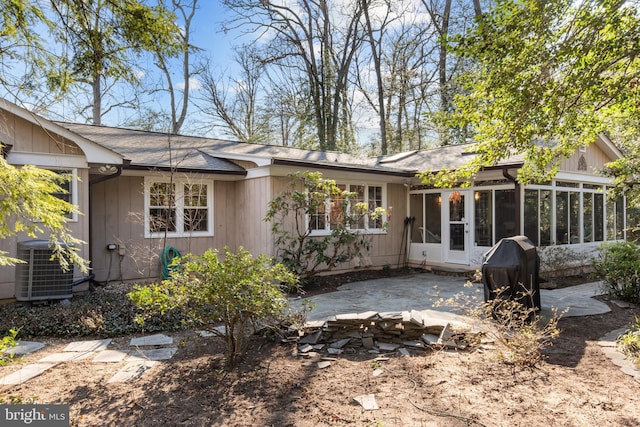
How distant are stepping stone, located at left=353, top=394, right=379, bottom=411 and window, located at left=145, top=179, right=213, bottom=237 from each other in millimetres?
5558

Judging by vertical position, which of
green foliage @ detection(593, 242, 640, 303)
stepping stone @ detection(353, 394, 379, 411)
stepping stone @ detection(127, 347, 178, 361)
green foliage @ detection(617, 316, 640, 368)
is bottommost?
stepping stone @ detection(127, 347, 178, 361)

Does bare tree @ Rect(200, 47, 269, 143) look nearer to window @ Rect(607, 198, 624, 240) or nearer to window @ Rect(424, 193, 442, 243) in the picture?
window @ Rect(424, 193, 442, 243)

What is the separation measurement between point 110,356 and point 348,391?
2.73 meters

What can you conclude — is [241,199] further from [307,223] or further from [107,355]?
[107,355]

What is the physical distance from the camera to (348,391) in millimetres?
3301

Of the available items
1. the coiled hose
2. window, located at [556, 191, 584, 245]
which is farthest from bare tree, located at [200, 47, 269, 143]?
window, located at [556, 191, 584, 245]

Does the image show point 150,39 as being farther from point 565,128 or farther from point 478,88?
point 565,128

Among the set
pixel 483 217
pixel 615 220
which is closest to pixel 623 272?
pixel 483 217

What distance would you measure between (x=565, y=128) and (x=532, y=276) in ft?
6.86

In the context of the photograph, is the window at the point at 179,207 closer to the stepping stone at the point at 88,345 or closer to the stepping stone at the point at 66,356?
the stepping stone at the point at 88,345

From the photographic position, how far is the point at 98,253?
7.61m

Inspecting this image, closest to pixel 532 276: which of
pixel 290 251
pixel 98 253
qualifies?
pixel 290 251

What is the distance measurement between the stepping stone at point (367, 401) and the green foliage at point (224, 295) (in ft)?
3.57

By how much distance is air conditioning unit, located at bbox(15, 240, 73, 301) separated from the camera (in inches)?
234
